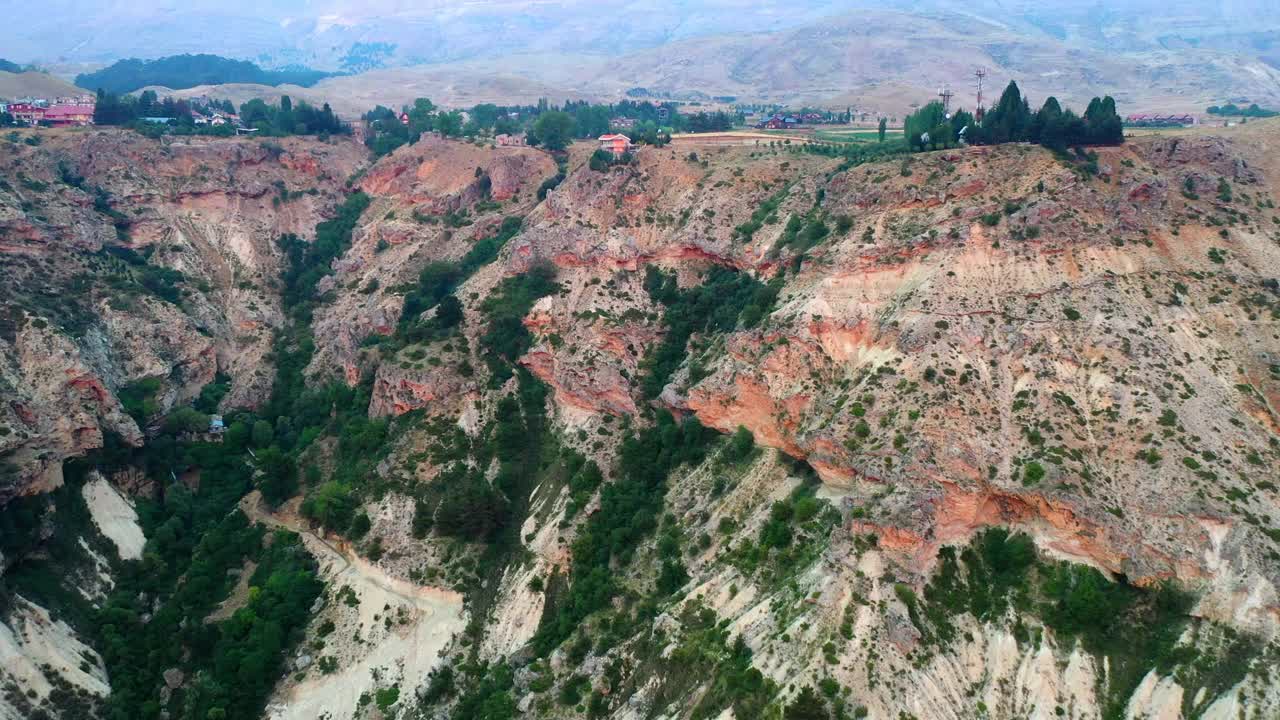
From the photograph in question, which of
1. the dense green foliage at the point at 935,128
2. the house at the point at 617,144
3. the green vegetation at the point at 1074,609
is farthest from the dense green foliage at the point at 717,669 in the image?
the house at the point at 617,144

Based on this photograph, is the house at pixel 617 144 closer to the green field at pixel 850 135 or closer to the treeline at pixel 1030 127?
the green field at pixel 850 135

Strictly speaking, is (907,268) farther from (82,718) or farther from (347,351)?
(82,718)

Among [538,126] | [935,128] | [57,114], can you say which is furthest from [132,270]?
[935,128]

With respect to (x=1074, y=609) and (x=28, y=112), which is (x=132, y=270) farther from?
(x=1074, y=609)

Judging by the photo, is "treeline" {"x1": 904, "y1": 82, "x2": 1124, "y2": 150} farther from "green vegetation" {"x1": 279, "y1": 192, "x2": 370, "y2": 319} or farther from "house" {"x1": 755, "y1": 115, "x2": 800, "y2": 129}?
"green vegetation" {"x1": 279, "y1": 192, "x2": 370, "y2": 319}

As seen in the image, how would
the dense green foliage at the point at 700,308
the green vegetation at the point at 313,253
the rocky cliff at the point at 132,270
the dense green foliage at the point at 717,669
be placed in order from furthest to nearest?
1. the green vegetation at the point at 313,253
2. the rocky cliff at the point at 132,270
3. the dense green foliage at the point at 700,308
4. the dense green foliage at the point at 717,669

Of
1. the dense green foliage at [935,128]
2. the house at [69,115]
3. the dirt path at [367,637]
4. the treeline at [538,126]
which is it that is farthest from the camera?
the house at [69,115]
